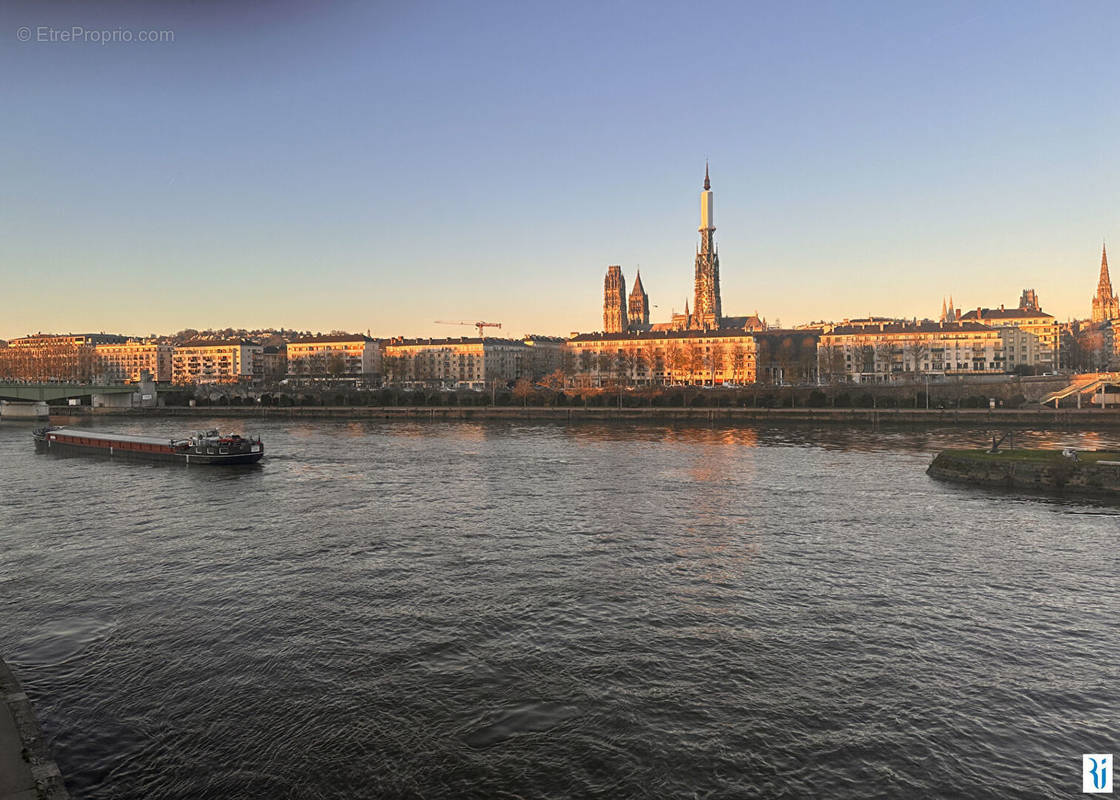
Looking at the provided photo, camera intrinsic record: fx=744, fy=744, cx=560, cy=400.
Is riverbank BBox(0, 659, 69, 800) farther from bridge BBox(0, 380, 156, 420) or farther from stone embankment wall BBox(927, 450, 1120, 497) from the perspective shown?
bridge BBox(0, 380, 156, 420)

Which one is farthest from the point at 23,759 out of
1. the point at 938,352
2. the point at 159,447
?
the point at 938,352

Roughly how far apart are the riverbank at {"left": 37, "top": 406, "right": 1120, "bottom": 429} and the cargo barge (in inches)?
1861

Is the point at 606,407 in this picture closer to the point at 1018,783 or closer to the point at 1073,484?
the point at 1073,484

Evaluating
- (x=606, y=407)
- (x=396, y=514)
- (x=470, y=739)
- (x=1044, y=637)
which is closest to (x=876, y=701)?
(x=1044, y=637)

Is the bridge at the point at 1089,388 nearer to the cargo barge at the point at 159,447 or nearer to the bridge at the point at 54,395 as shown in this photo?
the cargo barge at the point at 159,447

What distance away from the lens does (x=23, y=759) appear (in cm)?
1171

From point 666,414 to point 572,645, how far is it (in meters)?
93.5

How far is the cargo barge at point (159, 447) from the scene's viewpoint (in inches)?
2376

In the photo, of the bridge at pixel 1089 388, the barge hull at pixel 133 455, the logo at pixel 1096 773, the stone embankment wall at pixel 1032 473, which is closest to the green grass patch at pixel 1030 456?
the stone embankment wall at pixel 1032 473

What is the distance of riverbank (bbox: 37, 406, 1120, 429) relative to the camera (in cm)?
8850

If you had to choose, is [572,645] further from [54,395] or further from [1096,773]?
[54,395]

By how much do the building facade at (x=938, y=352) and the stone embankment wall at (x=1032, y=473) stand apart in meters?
134

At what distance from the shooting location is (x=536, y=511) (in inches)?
1537

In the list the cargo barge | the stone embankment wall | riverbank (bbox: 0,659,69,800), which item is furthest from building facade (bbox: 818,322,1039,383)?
riverbank (bbox: 0,659,69,800)
